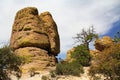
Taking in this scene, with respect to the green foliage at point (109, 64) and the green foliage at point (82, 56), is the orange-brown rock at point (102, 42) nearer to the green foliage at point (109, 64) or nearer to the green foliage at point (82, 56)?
the green foliage at point (82, 56)

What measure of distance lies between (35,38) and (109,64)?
1643 centimetres

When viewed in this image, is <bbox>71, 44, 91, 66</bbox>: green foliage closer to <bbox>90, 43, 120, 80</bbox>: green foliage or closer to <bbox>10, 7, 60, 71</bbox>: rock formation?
<bbox>10, 7, 60, 71</bbox>: rock formation

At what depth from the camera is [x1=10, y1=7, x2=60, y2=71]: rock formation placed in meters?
44.7

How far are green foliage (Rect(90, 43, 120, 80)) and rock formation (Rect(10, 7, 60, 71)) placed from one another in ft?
32.2

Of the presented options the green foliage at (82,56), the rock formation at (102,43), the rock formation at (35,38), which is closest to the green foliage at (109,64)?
the rock formation at (35,38)

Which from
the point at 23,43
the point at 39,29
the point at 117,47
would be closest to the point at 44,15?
the point at 39,29

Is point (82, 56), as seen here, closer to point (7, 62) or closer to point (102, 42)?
point (102, 42)

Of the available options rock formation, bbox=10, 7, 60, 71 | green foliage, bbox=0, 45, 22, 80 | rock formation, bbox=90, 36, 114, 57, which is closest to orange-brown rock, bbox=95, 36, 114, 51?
rock formation, bbox=90, 36, 114, 57

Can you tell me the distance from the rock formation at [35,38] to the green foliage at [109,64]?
386 inches

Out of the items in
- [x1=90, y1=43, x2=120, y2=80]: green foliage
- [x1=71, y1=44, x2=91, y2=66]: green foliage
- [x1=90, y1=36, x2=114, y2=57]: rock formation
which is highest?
[x1=90, y1=36, x2=114, y2=57]: rock formation

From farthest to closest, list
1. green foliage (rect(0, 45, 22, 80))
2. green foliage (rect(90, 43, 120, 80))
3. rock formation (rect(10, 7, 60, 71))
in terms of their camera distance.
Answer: rock formation (rect(10, 7, 60, 71)), green foliage (rect(0, 45, 22, 80)), green foliage (rect(90, 43, 120, 80))

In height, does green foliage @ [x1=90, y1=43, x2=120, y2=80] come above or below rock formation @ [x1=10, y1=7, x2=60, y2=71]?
below

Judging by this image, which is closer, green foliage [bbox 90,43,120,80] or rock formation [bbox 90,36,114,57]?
green foliage [bbox 90,43,120,80]

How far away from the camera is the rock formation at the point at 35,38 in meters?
44.7
